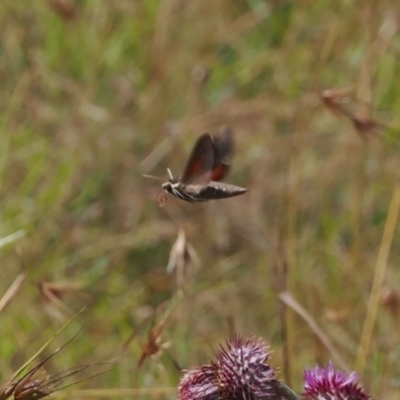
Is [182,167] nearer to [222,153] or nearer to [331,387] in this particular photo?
[222,153]

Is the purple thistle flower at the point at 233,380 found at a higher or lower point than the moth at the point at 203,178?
lower

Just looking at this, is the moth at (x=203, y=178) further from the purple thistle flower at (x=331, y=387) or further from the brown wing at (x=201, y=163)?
the purple thistle flower at (x=331, y=387)

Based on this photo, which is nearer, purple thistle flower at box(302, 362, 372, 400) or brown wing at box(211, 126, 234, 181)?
purple thistle flower at box(302, 362, 372, 400)

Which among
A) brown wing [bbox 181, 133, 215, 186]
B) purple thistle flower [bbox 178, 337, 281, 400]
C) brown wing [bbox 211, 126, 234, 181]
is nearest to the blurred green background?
brown wing [bbox 211, 126, 234, 181]

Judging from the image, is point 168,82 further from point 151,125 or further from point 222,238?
point 222,238

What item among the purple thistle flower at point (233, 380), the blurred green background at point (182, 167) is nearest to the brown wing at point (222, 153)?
the purple thistle flower at point (233, 380)

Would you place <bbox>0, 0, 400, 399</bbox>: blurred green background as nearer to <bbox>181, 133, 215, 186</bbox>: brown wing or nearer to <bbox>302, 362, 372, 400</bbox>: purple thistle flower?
<bbox>181, 133, 215, 186</bbox>: brown wing

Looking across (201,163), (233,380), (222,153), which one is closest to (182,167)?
(222,153)
